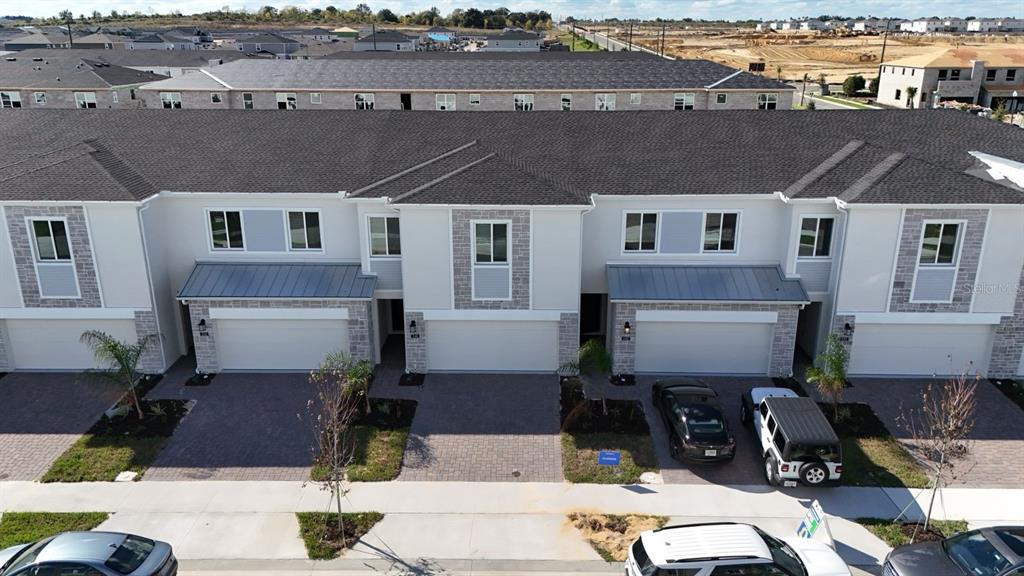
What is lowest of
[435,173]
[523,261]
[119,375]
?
[119,375]

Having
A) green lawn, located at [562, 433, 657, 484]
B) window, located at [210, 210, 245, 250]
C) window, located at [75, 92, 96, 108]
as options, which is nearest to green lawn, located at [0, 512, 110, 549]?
window, located at [210, 210, 245, 250]

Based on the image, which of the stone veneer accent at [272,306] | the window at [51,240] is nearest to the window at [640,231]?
the stone veneer accent at [272,306]

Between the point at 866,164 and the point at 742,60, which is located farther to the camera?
the point at 742,60

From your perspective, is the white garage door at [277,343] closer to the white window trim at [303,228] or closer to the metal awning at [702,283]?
the white window trim at [303,228]

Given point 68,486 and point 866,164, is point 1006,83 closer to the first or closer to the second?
point 866,164

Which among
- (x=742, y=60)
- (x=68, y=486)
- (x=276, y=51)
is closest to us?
(x=68, y=486)

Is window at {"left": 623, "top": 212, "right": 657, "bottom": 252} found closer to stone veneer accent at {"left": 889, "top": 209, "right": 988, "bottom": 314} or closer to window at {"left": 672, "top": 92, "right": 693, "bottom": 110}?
stone veneer accent at {"left": 889, "top": 209, "right": 988, "bottom": 314}

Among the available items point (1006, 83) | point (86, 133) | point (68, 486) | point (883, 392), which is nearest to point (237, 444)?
point (68, 486)

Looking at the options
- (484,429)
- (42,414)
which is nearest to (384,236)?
(484,429)
